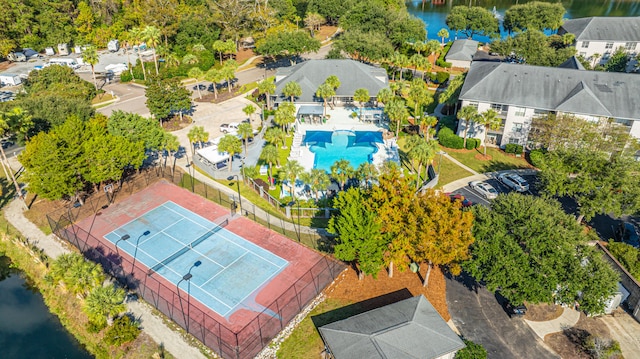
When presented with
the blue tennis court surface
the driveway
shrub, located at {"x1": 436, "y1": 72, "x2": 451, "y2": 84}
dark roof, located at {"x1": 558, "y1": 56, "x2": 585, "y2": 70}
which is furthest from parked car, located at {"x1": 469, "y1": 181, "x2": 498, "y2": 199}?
shrub, located at {"x1": 436, "y1": 72, "x2": 451, "y2": 84}

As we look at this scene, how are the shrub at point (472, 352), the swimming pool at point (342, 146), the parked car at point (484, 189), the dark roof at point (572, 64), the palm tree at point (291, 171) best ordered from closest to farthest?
the shrub at point (472, 352)
the palm tree at point (291, 171)
the parked car at point (484, 189)
the swimming pool at point (342, 146)
the dark roof at point (572, 64)

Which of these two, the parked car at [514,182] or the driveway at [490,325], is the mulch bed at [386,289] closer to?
the driveway at [490,325]

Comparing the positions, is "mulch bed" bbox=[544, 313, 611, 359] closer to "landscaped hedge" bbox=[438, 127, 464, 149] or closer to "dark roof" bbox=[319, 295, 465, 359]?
"dark roof" bbox=[319, 295, 465, 359]

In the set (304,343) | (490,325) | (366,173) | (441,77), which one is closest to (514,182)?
(366,173)

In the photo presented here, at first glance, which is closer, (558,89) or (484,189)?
(484,189)

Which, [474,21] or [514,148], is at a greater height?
[474,21]

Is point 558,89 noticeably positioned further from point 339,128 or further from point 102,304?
point 102,304

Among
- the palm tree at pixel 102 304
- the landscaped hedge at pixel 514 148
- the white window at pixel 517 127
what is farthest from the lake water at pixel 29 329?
the white window at pixel 517 127
